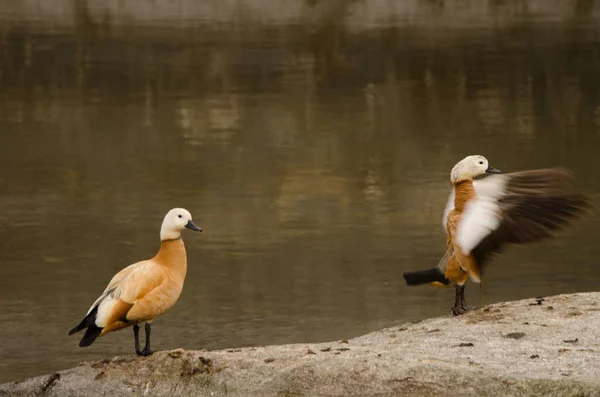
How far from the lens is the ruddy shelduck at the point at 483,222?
8.57 meters

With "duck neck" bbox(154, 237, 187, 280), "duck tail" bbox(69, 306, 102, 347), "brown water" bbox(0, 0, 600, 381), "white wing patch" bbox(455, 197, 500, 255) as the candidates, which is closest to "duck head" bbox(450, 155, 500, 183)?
"white wing patch" bbox(455, 197, 500, 255)

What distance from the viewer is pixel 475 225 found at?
8625 millimetres

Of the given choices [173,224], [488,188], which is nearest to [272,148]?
[488,188]

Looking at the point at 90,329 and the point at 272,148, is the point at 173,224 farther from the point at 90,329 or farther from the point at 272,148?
the point at 272,148

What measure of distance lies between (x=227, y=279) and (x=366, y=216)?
2390 mm

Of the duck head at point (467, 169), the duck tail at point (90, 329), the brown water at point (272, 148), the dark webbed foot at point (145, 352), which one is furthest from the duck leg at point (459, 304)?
the duck tail at point (90, 329)

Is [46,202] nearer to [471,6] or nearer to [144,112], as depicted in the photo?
[144,112]

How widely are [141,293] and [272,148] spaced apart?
847cm

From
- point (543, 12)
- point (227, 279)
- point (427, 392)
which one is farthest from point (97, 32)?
point (427, 392)

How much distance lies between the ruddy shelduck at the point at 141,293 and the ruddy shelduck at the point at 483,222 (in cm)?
145

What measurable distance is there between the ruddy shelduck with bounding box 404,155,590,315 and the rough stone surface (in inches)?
16.5

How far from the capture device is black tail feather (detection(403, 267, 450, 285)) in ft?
28.8

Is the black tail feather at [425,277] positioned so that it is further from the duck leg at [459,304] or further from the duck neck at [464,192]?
the duck neck at [464,192]

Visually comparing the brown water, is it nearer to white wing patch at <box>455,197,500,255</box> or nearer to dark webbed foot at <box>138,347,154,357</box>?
dark webbed foot at <box>138,347,154,357</box>
